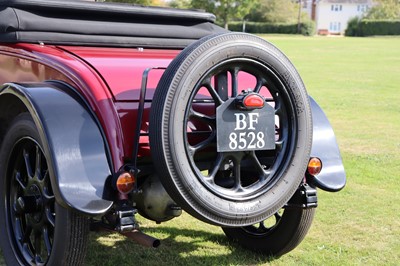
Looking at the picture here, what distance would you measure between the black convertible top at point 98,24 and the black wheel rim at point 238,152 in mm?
904

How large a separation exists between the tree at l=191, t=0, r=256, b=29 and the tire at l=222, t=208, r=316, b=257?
55.1m

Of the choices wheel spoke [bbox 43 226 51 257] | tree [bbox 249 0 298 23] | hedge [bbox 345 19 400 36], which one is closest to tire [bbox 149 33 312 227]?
wheel spoke [bbox 43 226 51 257]

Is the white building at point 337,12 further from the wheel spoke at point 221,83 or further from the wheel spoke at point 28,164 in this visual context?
the wheel spoke at point 28,164

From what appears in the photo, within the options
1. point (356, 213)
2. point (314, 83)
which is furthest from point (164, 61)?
point (314, 83)

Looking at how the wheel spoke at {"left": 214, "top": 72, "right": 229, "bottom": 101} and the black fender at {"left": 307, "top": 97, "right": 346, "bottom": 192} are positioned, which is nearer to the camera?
the wheel spoke at {"left": 214, "top": 72, "right": 229, "bottom": 101}

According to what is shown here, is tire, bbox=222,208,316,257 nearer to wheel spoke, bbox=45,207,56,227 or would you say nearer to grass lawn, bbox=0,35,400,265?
grass lawn, bbox=0,35,400,265

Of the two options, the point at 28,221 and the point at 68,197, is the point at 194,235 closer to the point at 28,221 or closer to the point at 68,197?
the point at 28,221

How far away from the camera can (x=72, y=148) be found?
2766 mm

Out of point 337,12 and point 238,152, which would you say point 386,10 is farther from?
point 238,152

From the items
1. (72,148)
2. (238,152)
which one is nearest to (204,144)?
(238,152)

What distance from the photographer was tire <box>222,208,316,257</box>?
3619 millimetres

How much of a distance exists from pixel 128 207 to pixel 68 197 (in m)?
0.31

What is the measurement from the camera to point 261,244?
3895mm

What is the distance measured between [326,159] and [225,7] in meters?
58.1
